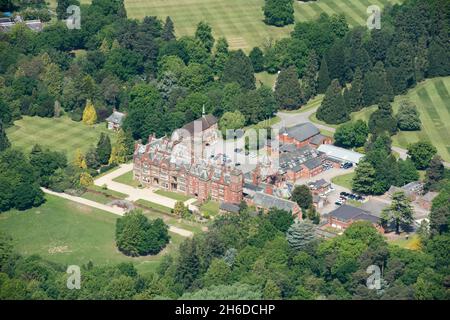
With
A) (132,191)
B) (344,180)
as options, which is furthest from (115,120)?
(344,180)

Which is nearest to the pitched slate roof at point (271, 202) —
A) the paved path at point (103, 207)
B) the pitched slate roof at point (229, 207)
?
the pitched slate roof at point (229, 207)

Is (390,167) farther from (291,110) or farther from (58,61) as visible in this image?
(58,61)

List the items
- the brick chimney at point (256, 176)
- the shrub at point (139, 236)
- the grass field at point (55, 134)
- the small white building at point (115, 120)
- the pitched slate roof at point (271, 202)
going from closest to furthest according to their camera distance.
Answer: the shrub at point (139, 236) < the pitched slate roof at point (271, 202) < the brick chimney at point (256, 176) < the grass field at point (55, 134) < the small white building at point (115, 120)

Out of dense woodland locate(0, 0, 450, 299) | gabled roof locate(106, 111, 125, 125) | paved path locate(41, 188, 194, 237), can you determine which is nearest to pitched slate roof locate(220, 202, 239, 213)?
paved path locate(41, 188, 194, 237)

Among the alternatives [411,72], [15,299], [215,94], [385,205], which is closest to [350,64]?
[411,72]

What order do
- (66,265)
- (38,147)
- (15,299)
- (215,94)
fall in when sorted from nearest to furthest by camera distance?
(15,299)
(66,265)
(38,147)
(215,94)

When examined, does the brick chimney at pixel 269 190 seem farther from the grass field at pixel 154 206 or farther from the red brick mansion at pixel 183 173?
the grass field at pixel 154 206

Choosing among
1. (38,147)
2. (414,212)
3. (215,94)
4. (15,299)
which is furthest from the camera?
(215,94)
